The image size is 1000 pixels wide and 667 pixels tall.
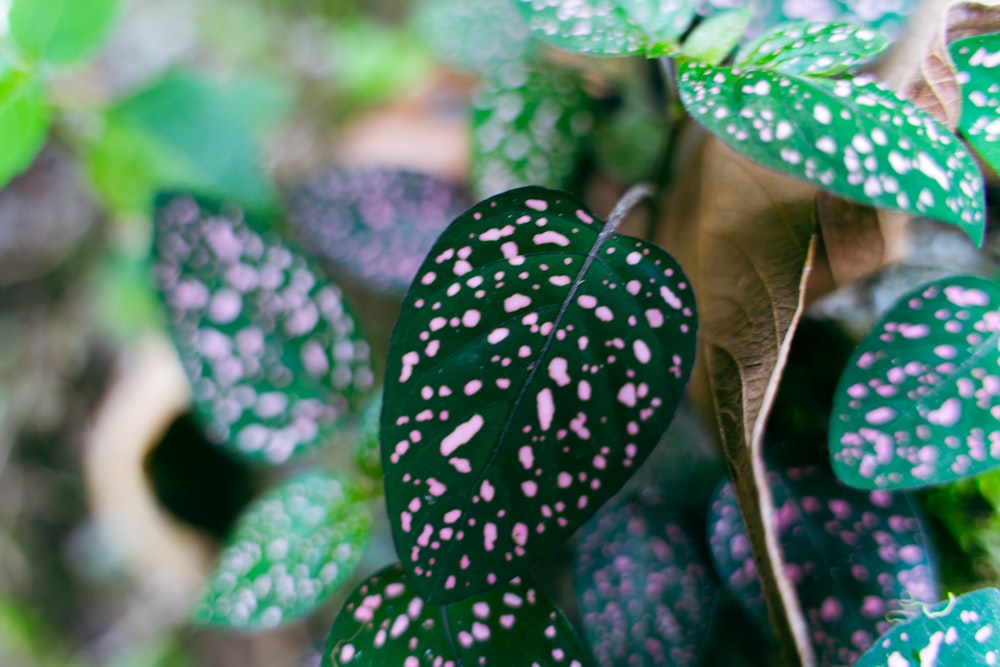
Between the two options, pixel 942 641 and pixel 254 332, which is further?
pixel 254 332

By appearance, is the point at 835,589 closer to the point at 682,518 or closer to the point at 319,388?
the point at 682,518

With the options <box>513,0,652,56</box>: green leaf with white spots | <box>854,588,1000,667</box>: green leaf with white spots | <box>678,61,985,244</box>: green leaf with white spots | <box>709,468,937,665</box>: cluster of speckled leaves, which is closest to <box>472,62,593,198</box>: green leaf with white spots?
<box>513,0,652,56</box>: green leaf with white spots

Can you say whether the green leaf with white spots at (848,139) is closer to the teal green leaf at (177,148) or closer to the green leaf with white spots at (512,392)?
the green leaf with white spots at (512,392)

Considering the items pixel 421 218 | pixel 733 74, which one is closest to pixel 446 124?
pixel 421 218

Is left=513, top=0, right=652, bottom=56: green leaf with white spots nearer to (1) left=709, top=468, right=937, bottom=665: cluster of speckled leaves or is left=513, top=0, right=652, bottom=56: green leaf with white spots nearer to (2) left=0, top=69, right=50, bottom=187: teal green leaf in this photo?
(1) left=709, top=468, right=937, bottom=665: cluster of speckled leaves

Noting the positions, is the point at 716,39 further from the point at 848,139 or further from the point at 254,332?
the point at 254,332

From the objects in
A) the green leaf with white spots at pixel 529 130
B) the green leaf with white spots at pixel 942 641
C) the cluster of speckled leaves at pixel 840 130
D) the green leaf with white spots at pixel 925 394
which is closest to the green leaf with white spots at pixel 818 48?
the cluster of speckled leaves at pixel 840 130

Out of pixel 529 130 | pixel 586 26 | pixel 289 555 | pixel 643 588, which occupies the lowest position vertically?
pixel 289 555

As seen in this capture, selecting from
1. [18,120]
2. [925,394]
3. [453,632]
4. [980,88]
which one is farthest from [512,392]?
[18,120]
